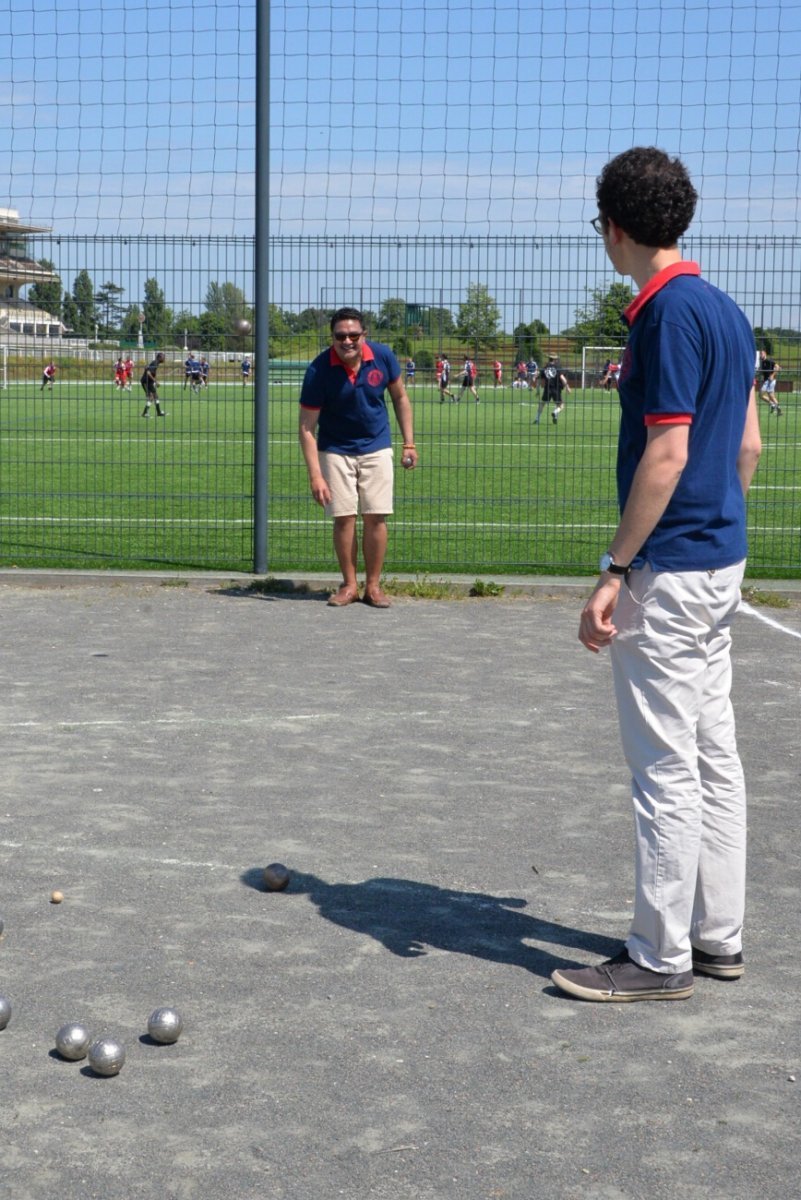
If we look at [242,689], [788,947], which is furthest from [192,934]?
[242,689]

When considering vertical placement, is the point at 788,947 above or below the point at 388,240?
below

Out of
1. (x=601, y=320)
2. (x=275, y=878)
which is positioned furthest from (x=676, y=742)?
(x=601, y=320)

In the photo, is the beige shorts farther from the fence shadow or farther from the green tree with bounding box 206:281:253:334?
the fence shadow

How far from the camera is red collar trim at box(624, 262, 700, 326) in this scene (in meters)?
4.00

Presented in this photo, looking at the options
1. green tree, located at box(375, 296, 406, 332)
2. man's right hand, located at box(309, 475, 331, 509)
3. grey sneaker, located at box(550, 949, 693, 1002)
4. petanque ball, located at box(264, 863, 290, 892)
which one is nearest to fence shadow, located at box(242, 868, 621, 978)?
petanque ball, located at box(264, 863, 290, 892)

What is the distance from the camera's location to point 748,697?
810 cm

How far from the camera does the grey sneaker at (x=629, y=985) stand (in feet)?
13.9

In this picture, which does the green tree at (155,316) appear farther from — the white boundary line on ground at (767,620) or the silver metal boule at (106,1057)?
the silver metal boule at (106,1057)

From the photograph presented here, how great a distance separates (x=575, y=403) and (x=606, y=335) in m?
2.14

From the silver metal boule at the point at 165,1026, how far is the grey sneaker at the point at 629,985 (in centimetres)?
107

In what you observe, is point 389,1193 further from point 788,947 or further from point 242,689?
point 242,689

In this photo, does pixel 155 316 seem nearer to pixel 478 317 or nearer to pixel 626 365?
pixel 478 317

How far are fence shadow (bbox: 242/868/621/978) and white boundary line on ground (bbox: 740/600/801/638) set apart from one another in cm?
549

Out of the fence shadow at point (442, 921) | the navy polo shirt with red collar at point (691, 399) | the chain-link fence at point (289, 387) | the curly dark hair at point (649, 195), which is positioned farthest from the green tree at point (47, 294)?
the navy polo shirt with red collar at point (691, 399)
